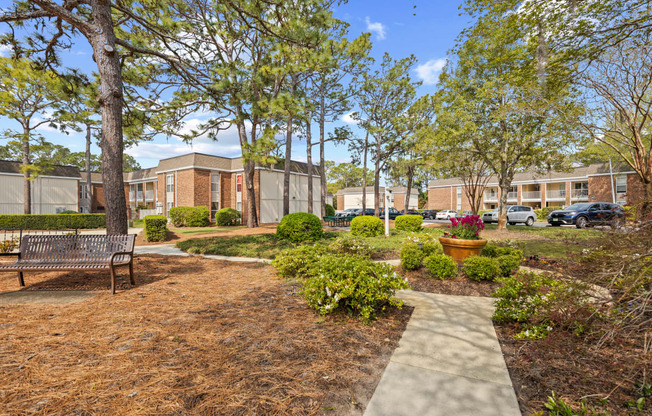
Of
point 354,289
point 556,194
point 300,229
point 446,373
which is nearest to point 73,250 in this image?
point 354,289

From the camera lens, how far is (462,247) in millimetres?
6801

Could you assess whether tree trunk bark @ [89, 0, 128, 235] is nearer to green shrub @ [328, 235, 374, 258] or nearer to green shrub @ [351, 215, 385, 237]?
green shrub @ [328, 235, 374, 258]

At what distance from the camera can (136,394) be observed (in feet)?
7.06

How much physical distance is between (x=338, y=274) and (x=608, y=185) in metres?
46.6

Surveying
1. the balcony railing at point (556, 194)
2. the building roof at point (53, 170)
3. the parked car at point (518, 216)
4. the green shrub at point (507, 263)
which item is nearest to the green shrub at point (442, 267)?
the green shrub at point (507, 263)

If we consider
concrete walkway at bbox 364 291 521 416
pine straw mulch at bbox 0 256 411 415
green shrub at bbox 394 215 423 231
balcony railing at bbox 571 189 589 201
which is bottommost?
concrete walkway at bbox 364 291 521 416

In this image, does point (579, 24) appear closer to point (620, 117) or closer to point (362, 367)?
point (620, 117)

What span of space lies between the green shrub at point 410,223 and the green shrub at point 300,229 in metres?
6.23

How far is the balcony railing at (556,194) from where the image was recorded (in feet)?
132

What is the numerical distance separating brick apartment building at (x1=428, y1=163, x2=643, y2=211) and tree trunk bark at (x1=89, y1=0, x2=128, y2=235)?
107 ft

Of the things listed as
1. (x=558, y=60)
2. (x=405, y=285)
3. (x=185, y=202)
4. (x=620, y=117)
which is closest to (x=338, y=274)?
(x=405, y=285)

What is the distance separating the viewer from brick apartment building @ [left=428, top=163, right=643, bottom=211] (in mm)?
34438

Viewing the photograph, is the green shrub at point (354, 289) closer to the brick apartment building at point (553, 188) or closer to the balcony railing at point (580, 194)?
the brick apartment building at point (553, 188)

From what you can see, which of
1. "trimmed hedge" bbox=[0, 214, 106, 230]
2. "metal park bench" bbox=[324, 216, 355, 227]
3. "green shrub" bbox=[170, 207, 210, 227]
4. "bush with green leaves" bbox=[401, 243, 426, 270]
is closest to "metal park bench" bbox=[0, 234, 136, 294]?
"bush with green leaves" bbox=[401, 243, 426, 270]
